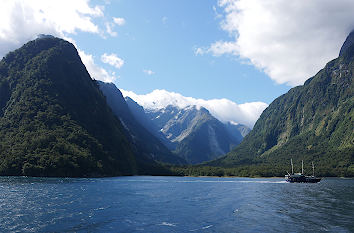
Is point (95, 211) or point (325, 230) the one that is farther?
point (95, 211)

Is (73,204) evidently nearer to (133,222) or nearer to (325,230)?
(133,222)

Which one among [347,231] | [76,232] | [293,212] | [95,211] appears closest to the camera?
[76,232]

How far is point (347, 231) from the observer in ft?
180

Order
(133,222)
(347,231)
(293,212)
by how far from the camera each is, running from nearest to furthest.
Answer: (347,231) < (133,222) < (293,212)

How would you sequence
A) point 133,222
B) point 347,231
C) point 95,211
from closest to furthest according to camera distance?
point 347,231
point 133,222
point 95,211

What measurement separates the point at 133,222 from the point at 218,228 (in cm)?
1651

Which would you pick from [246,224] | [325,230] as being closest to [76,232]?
[246,224]

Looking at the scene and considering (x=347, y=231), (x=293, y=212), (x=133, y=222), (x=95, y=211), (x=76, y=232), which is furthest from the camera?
(x=293, y=212)

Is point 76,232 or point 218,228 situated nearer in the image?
point 76,232

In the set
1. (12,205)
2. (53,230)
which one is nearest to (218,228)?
(53,230)

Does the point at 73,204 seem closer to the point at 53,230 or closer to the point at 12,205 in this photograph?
the point at 12,205

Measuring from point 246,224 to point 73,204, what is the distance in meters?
45.4

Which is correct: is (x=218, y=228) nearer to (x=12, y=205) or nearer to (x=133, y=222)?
(x=133, y=222)

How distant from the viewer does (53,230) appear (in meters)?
49.7
